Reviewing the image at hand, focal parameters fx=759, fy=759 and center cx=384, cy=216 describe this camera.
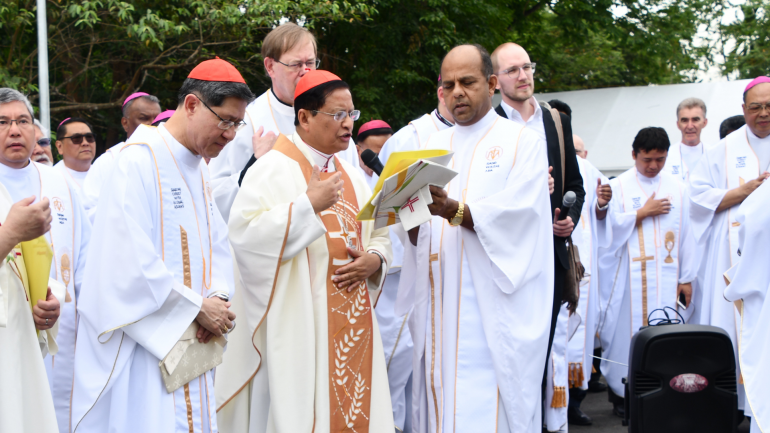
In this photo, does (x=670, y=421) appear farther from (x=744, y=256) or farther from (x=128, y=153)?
(x=128, y=153)

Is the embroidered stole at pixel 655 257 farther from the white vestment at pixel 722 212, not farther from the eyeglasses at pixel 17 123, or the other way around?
the eyeglasses at pixel 17 123

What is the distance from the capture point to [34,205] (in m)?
2.73

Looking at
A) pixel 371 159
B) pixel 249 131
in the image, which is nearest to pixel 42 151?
pixel 249 131

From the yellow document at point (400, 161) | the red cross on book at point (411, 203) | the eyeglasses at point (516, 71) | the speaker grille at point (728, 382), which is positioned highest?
the eyeglasses at point (516, 71)

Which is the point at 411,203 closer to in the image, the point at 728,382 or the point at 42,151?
the point at 728,382

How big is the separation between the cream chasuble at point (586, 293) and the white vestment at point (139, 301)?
13.5 ft

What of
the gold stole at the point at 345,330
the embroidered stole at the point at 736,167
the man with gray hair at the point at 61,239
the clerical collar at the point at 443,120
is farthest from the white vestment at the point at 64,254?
the embroidered stole at the point at 736,167

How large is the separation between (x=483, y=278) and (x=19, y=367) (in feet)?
7.25

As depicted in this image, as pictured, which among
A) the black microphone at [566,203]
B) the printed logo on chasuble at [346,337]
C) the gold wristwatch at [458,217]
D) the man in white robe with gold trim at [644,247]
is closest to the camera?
the printed logo on chasuble at [346,337]

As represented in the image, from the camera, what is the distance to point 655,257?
7.05 m

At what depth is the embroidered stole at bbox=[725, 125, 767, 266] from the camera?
231 inches

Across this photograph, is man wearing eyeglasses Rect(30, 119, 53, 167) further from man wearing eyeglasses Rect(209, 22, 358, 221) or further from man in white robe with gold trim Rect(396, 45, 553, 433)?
man in white robe with gold trim Rect(396, 45, 553, 433)

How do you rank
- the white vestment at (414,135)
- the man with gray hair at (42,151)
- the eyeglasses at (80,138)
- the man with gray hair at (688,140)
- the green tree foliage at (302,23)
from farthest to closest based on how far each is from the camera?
the green tree foliage at (302,23) < the man with gray hair at (688,140) < the eyeglasses at (80,138) < the white vestment at (414,135) < the man with gray hair at (42,151)

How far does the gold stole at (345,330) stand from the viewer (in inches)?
144
